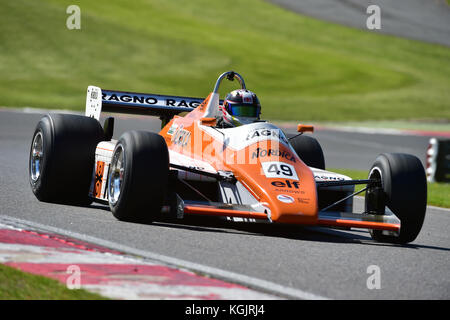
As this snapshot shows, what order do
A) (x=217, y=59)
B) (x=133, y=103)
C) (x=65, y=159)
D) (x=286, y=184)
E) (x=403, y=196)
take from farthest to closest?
(x=217, y=59), (x=133, y=103), (x=65, y=159), (x=403, y=196), (x=286, y=184)

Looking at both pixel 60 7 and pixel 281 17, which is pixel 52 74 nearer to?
pixel 60 7

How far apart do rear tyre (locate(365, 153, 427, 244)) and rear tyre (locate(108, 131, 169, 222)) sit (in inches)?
81.5

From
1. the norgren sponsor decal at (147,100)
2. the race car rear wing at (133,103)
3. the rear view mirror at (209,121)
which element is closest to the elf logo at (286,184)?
the rear view mirror at (209,121)

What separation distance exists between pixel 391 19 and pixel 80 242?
59465 millimetres

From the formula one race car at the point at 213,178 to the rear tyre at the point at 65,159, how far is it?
1cm

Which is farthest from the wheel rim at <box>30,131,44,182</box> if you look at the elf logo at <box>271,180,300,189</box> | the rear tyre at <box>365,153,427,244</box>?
the rear tyre at <box>365,153,427,244</box>

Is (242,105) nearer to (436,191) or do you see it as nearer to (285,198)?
(285,198)

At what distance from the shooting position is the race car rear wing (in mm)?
11216

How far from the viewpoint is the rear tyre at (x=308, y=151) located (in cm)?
1088

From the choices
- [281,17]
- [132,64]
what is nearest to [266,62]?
[132,64]

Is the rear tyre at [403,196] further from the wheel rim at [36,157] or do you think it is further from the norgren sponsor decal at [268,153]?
the wheel rim at [36,157]

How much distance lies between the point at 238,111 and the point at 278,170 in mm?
1445

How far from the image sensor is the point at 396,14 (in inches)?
2559

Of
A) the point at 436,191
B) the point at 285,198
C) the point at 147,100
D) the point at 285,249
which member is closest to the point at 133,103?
the point at 147,100
